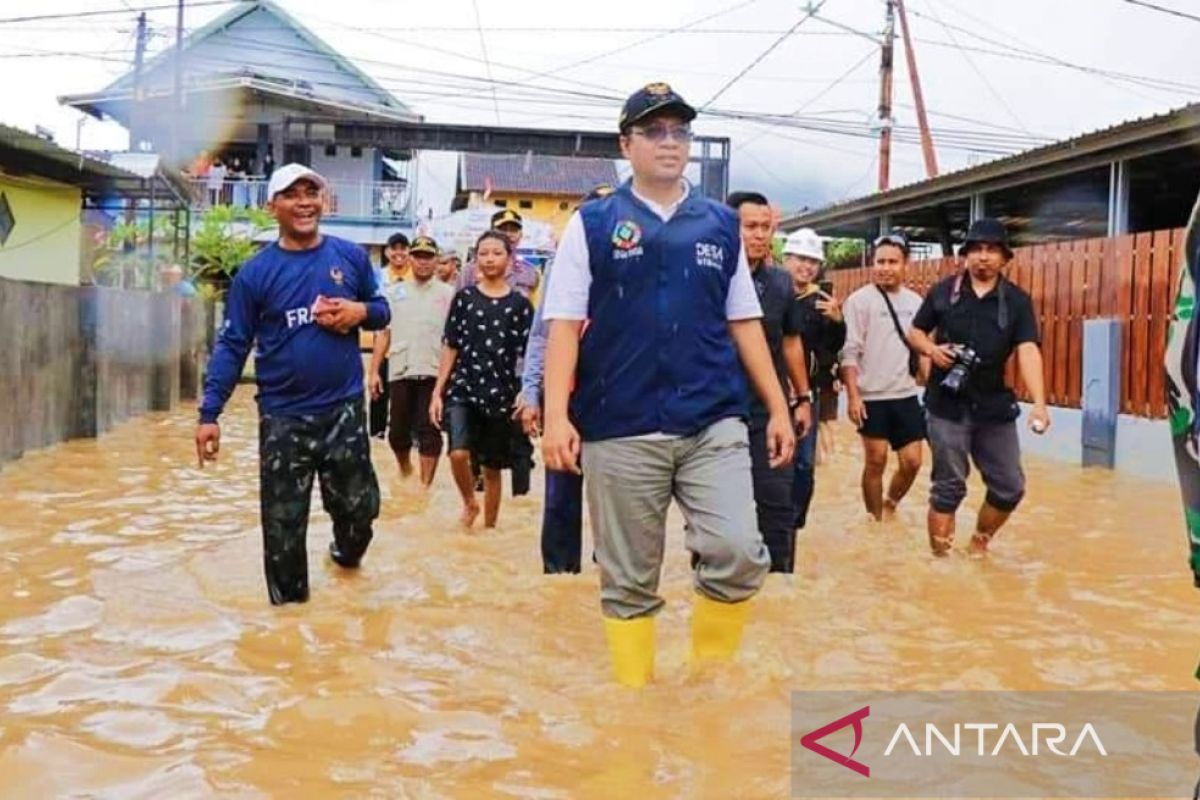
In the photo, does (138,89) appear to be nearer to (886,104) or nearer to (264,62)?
(264,62)

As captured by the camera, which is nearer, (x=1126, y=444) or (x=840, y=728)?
(x=840, y=728)

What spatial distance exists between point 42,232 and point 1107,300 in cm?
1504

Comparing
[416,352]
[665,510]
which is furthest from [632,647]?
[416,352]

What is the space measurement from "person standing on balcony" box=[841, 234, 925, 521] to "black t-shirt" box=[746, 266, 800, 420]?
1.71 m

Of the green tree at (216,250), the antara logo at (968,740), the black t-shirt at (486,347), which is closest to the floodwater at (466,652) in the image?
the antara logo at (968,740)

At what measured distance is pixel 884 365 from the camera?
7297 millimetres

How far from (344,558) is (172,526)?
229 centimetres

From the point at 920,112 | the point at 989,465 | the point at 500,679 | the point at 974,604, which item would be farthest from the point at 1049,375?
the point at 920,112

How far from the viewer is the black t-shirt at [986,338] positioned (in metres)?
6.30

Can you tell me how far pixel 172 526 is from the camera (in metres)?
7.67

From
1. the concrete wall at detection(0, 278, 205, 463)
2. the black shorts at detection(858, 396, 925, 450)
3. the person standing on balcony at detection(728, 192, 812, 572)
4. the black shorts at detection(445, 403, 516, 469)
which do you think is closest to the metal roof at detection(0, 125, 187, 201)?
the concrete wall at detection(0, 278, 205, 463)

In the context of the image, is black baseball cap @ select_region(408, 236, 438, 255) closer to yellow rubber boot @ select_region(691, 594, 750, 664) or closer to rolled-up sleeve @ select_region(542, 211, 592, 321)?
Answer: rolled-up sleeve @ select_region(542, 211, 592, 321)

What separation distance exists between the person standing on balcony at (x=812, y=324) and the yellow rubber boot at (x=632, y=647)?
2367 mm

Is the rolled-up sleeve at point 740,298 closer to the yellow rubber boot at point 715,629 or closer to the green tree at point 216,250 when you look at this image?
the yellow rubber boot at point 715,629
